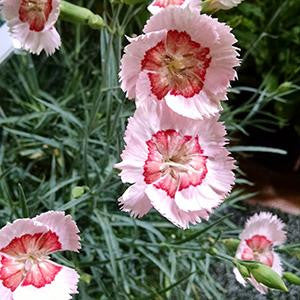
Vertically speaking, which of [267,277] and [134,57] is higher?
[134,57]

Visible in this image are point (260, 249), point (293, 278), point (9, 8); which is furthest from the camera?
point (260, 249)

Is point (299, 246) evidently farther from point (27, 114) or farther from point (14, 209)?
point (27, 114)

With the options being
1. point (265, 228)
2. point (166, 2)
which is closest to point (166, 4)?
point (166, 2)

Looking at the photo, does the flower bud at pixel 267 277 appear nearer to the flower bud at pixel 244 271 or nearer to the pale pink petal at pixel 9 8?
the flower bud at pixel 244 271

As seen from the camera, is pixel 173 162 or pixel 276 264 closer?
pixel 173 162

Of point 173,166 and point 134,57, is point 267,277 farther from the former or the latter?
point 134,57

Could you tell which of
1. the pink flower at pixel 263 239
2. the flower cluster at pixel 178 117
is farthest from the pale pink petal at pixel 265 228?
the flower cluster at pixel 178 117

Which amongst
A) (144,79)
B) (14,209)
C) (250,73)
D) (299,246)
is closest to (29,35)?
(144,79)
